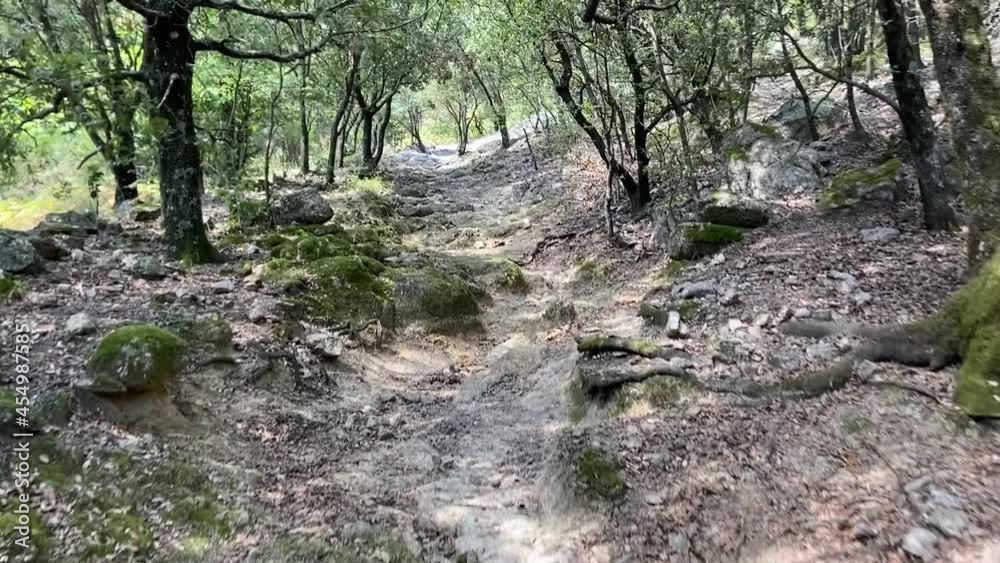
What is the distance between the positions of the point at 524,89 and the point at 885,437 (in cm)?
2189

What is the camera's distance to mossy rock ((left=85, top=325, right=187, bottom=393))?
491cm

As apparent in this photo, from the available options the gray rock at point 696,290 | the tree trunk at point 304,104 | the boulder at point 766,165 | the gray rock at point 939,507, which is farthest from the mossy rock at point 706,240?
the tree trunk at point 304,104

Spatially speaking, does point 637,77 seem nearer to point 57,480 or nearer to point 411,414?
point 411,414

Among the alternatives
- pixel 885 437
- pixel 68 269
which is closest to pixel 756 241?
pixel 885 437

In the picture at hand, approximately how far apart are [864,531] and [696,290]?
486cm

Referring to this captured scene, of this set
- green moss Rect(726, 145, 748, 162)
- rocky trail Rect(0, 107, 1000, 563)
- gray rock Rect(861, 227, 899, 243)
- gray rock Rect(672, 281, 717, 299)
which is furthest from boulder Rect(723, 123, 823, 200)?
gray rock Rect(672, 281, 717, 299)

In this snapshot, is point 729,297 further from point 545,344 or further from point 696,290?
point 545,344

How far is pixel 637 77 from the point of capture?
1234cm

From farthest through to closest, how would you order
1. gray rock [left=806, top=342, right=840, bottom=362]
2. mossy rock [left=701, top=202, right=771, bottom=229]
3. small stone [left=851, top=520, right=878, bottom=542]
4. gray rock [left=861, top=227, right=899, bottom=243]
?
mossy rock [left=701, top=202, right=771, bottom=229] < gray rock [left=861, top=227, right=899, bottom=243] < gray rock [left=806, top=342, right=840, bottom=362] < small stone [left=851, top=520, right=878, bottom=542]

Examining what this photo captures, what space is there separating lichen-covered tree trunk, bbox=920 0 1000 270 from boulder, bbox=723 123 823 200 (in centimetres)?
582

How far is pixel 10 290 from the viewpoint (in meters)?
6.27

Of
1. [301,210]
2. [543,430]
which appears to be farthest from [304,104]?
[543,430]

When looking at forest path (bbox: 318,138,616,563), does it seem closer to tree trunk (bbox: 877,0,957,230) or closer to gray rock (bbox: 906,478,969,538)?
gray rock (bbox: 906,478,969,538)

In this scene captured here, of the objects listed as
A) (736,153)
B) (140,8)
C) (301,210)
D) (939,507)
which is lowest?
(939,507)
